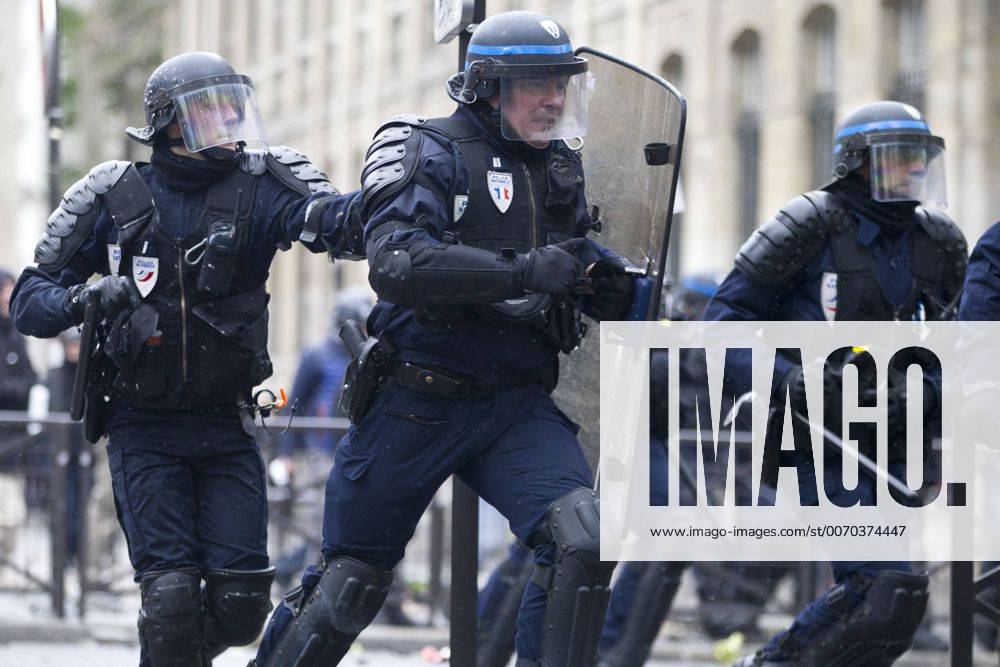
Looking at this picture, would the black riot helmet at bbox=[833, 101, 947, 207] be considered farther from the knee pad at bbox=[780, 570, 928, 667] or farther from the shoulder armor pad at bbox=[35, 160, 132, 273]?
the shoulder armor pad at bbox=[35, 160, 132, 273]

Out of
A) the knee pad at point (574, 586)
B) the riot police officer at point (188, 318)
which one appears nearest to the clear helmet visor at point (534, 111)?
the riot police officer at point (188, 318)

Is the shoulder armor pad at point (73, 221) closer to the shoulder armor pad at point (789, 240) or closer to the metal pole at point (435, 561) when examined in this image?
the shoulder armor pad at point (789, 240)

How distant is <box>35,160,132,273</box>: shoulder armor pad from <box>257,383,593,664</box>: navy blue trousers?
1.16 meters

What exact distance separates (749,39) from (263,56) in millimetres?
18850

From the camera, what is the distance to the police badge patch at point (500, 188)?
4.80 meters

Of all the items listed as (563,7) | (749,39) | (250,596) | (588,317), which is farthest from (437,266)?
(563,7)

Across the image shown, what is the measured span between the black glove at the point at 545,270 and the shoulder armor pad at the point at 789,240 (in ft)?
4.53

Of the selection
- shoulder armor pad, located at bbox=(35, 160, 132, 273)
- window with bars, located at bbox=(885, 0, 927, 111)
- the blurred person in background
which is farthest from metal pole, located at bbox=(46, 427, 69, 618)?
window with bars, located at bbox=(885, 0, 927, 111)

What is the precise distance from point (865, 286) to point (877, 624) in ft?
3.58

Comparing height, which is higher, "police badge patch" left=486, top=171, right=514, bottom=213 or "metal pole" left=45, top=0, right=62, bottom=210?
"metal pole" left=45, top=0, right=62, bottom=210

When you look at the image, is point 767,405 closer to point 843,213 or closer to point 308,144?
point 843,213

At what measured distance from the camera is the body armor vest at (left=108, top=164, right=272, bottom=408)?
530 cm

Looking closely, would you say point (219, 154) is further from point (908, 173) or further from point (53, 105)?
point (53, 105)

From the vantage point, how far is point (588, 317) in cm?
529
